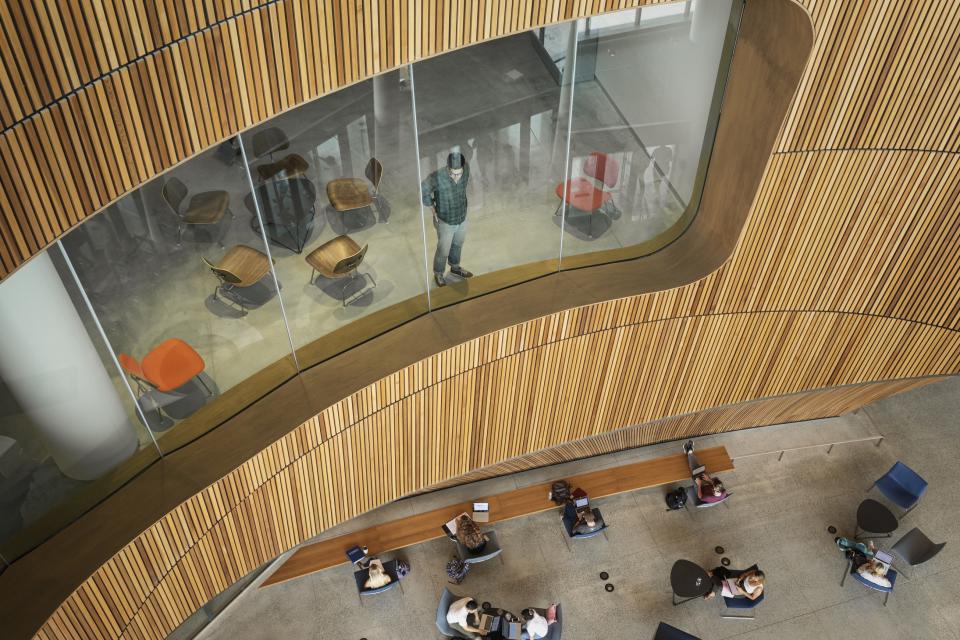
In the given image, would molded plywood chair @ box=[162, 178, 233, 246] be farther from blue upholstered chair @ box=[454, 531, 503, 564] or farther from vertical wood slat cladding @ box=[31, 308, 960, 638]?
blue upholstered chair @ box=[454, 531, 503, 564]

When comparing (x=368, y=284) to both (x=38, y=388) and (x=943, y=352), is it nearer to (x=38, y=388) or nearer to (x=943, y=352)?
(x=38, y=388)

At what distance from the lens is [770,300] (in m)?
8.36

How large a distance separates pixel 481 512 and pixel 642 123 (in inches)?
204

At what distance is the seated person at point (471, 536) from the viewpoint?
959 cm

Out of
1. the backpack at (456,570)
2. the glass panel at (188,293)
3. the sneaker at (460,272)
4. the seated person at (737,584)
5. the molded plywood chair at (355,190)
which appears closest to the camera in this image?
the glass panel at (188,293)

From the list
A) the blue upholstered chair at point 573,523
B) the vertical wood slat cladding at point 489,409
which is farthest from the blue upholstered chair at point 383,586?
Result: the blue upholstered chair at point 573,523

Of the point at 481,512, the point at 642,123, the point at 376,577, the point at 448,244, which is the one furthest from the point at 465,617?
the point at 642,123

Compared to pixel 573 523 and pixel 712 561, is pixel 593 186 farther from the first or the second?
pixel 712 561

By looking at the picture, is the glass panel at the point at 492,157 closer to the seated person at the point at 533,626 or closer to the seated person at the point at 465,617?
the seated person at the point at 465,617

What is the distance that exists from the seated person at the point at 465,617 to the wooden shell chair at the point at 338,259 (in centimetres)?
396

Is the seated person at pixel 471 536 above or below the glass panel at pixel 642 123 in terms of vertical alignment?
below

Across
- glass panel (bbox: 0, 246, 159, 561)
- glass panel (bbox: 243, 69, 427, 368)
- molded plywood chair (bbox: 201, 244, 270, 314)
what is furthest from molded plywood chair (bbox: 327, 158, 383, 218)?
glass panel (bbox: 0, 246, 159, 561)

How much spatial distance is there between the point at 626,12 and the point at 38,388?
5.49m

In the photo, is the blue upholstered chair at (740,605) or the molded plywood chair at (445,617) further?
the blue upholstered chair at (740,605)
